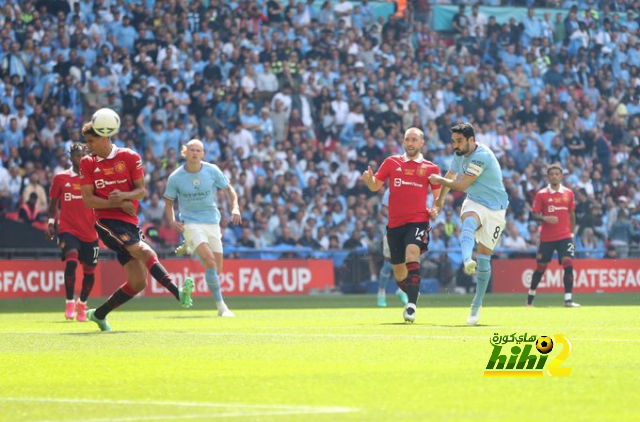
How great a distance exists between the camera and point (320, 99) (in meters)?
35.6

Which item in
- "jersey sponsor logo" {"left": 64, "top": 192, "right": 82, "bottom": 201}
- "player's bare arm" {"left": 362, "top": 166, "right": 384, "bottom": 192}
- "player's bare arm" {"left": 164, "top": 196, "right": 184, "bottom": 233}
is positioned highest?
"player's bare arm" {"left": 362, "top": 166, "right": 384, "bottom": 192}

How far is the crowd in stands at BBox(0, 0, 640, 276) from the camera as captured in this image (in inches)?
1251

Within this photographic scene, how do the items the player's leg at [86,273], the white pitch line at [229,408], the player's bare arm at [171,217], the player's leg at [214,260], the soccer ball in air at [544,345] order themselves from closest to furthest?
the white pitch line at [229,408], the soccer ball in air at [544,345], the player's leg at [86,273], the player's bare arm at [171,217], the player's leg at [214,260]

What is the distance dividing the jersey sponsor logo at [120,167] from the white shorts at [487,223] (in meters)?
4.47

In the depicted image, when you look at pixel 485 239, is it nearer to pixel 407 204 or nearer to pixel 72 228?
pixel 407 204

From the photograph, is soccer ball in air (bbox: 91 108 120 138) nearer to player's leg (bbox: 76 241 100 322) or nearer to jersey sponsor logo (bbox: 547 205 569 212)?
player's leg (bbox: 76 241 100 322)

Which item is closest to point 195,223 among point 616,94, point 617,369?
point 617,369

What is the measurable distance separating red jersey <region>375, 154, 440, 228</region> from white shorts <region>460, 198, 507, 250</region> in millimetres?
1251

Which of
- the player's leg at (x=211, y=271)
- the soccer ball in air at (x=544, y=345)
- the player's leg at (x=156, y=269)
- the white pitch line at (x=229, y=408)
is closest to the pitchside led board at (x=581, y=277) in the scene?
the player's leg at (x=211, y=271)

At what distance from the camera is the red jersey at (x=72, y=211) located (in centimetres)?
1995

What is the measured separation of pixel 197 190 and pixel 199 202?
0.19 meters

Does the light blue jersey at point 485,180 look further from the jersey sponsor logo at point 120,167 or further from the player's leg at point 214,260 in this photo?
the player's leg at point 214,260

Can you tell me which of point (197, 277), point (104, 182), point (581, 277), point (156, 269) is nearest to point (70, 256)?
point (156, 269)

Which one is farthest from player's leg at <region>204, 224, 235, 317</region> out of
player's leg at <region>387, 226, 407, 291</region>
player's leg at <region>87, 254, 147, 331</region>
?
player's leg at <region>87, 254, 147, 331</region>
